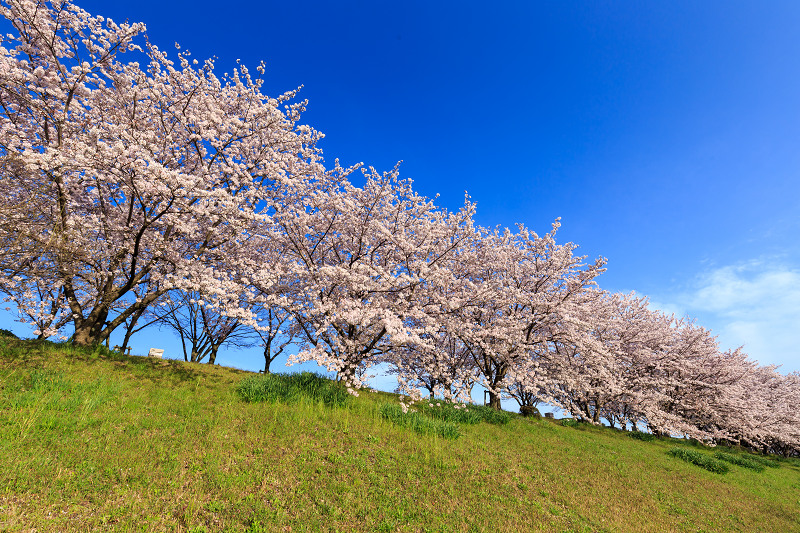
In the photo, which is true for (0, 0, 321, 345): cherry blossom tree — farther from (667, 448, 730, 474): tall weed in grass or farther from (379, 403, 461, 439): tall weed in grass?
(667, 448, 730, 474): tall weed in grass

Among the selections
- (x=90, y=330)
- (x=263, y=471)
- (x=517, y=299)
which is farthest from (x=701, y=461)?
(x=90, y=330)

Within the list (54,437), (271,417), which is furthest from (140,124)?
(271,417)

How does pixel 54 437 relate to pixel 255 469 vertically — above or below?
above

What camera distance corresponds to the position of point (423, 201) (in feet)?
51.2

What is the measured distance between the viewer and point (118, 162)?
9938 mm

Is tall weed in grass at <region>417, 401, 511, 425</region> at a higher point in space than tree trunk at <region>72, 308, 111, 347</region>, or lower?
lower

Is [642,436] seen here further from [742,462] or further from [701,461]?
[701,461]

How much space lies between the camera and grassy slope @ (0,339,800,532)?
18.5 feet

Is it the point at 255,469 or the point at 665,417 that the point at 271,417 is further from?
the point at 665,417

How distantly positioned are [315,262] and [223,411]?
23.4 ft

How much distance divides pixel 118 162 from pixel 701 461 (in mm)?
26674

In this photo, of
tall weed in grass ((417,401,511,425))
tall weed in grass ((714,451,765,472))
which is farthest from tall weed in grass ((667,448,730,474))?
tall weed in grass ((417,401,511,425))

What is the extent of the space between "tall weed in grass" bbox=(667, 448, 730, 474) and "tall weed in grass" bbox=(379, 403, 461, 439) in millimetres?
13977

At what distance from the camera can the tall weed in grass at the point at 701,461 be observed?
16.1 metres
